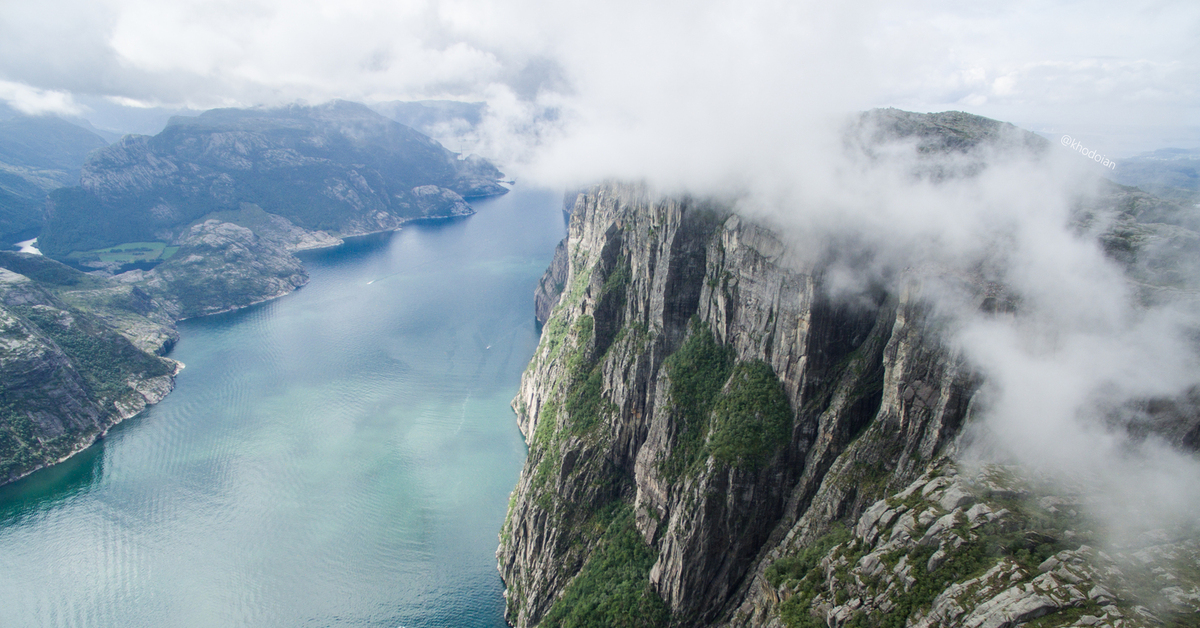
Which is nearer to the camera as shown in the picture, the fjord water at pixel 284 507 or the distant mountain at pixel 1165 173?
the distant mountain at pixel 1165 173

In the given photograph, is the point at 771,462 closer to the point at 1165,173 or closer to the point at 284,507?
the point at 284,507

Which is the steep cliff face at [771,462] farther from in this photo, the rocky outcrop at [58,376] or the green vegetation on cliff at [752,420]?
the rocky outcrop at [58,376]

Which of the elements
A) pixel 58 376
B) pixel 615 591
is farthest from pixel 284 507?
pixel 58 376

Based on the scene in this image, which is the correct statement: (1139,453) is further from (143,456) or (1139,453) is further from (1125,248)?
(143,456)

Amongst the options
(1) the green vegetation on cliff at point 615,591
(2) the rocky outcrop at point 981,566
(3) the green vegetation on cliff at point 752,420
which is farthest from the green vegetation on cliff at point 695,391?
(2) the rocky outcrop at point 981,566

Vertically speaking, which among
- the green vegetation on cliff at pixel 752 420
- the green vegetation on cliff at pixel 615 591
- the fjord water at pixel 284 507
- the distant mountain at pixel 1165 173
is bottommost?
the fjord water at pixel 284 507

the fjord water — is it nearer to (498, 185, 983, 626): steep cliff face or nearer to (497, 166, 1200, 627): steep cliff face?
(498, 185, 983, 626): steep cliff face

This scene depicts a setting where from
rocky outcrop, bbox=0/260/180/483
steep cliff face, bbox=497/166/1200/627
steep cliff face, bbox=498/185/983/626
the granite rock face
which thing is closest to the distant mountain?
the granite rock face
